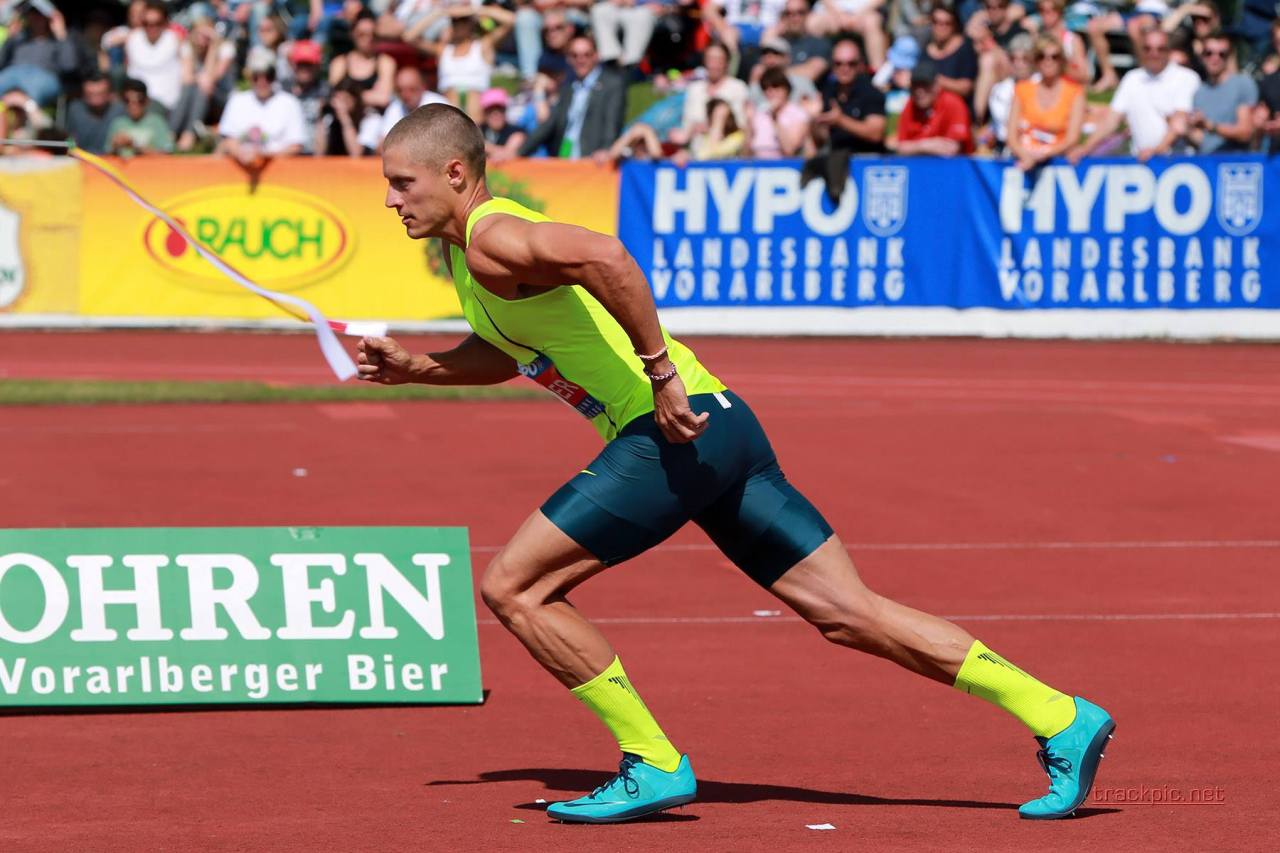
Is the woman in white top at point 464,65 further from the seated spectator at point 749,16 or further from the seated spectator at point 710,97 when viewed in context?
the seated spectator at point 749,16

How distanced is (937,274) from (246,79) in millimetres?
10385

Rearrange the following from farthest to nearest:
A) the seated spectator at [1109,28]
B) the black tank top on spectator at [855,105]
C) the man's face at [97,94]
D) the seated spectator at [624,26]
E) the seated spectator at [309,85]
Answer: the seated spectator at [624,26], the seated spectator at [1109,28], the seated spectator at [309,85], the man's face at [97,94], the black tank top on spectator at [855,105]

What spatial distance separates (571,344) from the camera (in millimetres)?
5938

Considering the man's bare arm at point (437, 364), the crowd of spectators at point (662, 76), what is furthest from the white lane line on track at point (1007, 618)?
the crowd of spectators at point (662, 76)

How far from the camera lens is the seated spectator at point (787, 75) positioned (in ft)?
75.2

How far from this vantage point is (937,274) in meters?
21.7

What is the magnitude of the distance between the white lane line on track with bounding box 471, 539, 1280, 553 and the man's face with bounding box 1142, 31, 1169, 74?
11087 mm

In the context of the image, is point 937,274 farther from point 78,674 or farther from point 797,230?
point 78,674

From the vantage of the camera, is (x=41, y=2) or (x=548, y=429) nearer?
(x=548, y=429)

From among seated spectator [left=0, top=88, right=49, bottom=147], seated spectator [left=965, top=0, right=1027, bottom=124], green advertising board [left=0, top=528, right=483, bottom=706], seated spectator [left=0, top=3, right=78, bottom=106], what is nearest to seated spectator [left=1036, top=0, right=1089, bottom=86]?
seated spectator [left=965, top=0, right=1027, bottom=124]

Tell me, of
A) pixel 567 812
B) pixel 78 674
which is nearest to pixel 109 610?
pixel 78 674

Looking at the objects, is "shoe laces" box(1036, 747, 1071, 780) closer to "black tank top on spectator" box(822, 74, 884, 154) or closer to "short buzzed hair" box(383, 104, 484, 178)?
"short buzzed hair" box(383, 104, 484, 178)

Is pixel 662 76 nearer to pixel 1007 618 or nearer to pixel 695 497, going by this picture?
pixel 1007 618

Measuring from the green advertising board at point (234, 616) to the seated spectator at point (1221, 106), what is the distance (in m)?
15.1
